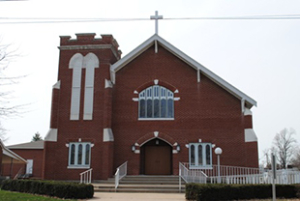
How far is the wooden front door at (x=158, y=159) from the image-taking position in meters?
24.2

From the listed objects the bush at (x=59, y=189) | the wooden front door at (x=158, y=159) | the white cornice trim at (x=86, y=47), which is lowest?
the bush at (x=59, y=189)

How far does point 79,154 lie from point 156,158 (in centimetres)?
507

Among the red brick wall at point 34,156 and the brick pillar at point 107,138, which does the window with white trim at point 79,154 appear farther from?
the red brick wall at point 34,156

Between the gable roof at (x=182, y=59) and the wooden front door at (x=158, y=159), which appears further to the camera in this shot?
the wooden front door at (x=158, y=159)

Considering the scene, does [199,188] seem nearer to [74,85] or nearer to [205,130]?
[205,130]

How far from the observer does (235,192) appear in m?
15.4

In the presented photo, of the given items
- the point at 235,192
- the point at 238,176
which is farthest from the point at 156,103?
the point at 235,192

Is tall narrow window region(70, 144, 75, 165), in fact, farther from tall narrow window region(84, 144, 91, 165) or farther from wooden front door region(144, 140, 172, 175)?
wooden front door region(144, 140, 172, 175)

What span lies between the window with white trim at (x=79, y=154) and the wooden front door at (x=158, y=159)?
12.5 feet

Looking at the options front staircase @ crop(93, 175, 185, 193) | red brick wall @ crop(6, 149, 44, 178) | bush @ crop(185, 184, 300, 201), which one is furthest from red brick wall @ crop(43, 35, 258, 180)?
red brick wall @ crop(6, 149, 44, 178)

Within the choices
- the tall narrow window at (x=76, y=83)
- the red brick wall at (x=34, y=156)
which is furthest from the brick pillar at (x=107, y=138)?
the red brick wall at (x=34, y=156)

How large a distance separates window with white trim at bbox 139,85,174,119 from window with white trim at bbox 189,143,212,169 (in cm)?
253

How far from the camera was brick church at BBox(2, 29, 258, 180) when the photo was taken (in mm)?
23594

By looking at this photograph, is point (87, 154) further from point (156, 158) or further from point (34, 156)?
point (34, 156)
